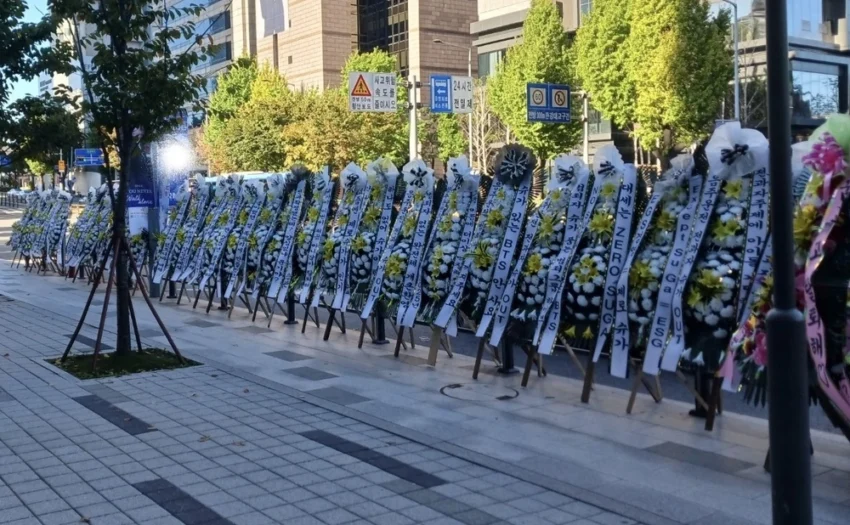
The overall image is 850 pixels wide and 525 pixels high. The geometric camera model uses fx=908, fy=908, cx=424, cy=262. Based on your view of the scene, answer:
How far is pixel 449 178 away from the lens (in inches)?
372

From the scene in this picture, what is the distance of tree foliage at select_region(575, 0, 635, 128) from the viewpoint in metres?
37.9

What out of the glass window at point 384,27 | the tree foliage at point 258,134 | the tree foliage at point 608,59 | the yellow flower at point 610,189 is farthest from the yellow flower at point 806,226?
the glass window at point 384,27

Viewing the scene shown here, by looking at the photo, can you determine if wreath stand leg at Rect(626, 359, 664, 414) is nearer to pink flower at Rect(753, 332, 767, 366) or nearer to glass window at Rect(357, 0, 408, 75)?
pink flower at Rect(753, 332, 767, 366)

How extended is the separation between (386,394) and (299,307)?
6.39 metres

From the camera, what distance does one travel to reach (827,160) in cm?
517

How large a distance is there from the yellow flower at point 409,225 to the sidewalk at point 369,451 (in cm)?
139

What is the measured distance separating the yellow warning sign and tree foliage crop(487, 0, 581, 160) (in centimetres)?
1659

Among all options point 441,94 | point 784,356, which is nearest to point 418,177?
point 784,356

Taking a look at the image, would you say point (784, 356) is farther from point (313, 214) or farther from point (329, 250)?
point (313, 214)

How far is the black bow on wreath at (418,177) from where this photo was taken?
32.1 ft

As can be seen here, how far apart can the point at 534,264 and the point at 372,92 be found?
1871 centimetres

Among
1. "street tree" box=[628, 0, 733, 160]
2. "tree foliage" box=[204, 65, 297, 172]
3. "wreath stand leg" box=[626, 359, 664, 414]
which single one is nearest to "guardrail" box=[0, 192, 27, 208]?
"tree foliage" box=[204, 65, 297, 172]

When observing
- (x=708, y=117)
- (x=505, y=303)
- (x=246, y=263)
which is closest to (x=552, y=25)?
(x=708, y=117)

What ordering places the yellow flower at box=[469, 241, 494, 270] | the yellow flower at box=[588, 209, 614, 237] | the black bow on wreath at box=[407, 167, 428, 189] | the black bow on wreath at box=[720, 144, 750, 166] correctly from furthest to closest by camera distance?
1. the black bow on wreath at box=[407, 167, 428, 189]
2. the yellow flower at box=[469, 241, 494, 270]
3. the yellow flower at box=[588, 209, 614, 237]
4. the black bow on wreath at box=[720, 144, 750, 166]
